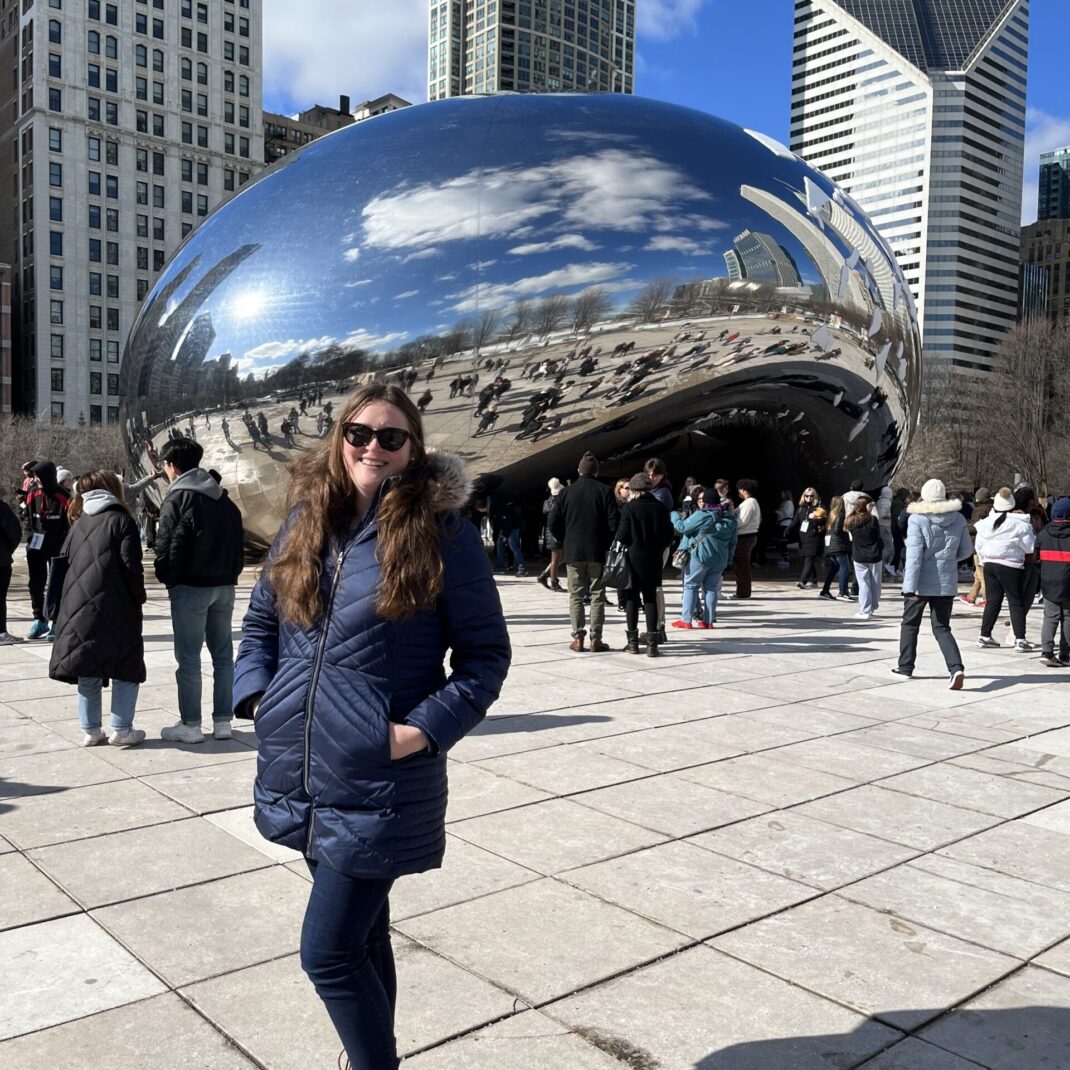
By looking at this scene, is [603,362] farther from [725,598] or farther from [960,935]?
[960,935]

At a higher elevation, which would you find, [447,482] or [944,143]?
[944,143]

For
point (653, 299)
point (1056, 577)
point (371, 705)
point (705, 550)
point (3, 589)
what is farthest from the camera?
point (653, 299)

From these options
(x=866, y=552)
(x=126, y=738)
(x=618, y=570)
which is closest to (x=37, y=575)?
(x=126, y=738)

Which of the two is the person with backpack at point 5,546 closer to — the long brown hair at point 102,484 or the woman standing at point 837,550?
the long brown hair at point 102,484

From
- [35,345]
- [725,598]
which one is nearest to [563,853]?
[725,598]

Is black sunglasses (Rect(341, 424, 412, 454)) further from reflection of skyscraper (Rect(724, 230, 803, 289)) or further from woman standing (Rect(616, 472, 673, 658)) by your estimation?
reflection of skyscraper (Rect(724, 230, 803, 289))

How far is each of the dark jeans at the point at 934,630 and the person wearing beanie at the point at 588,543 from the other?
8.24 feet

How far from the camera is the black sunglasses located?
2.45 m

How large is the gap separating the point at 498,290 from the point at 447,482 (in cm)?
1134

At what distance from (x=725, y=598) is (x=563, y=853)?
10196mm

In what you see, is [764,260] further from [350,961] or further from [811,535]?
[350,961]

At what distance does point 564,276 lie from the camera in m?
13.6

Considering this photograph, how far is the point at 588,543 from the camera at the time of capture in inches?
372

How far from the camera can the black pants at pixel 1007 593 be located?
1010 centimetres
